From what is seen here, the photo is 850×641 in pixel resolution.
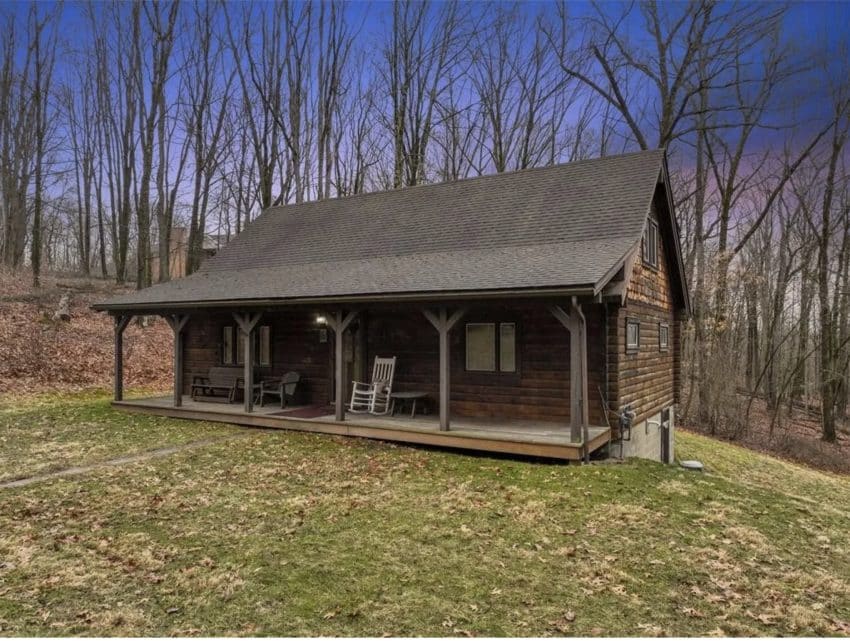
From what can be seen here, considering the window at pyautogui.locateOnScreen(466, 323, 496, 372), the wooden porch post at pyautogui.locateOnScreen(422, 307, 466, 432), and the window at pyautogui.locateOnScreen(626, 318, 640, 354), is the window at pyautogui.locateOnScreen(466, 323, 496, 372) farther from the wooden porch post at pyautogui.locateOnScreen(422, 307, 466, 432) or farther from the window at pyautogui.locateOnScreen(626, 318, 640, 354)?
the window at pyautogui.locateOnScreen(626, 318, 640, 354)

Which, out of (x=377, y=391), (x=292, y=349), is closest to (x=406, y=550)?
(x=377, y=391)

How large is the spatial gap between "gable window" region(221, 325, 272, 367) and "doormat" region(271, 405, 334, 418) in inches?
71.1

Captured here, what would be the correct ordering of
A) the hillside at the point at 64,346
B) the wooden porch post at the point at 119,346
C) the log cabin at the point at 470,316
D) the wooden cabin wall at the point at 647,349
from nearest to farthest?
the log cabin at the point at 470,316, the wooden cabin wall at the point at 647,349, the wooden porch post at the point at 119,346, the hillside at the point at 64,346

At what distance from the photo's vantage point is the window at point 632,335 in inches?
380

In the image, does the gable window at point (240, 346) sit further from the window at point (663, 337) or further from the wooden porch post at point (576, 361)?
the window at point (663, 337)

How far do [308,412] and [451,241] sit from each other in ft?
14.6

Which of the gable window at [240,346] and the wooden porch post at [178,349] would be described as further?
the gable window at [240,346]

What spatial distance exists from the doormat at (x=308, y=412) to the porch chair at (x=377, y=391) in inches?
19.5

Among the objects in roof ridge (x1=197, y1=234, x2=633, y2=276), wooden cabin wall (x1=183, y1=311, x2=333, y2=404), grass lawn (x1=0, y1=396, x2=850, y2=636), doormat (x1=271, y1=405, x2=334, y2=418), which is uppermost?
roof ridge (x1=197, y1=234, x2=633, y2=276)

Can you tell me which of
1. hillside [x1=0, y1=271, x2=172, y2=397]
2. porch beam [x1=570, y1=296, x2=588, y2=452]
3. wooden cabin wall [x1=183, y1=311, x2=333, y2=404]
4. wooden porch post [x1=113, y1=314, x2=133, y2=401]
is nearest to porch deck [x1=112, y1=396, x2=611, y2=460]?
porch beam [x1=570, y1=296, x2=588, y2=452]

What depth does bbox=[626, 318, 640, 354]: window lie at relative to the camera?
9656 mm

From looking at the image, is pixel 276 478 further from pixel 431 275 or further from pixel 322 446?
pixel 431 275

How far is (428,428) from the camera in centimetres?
896

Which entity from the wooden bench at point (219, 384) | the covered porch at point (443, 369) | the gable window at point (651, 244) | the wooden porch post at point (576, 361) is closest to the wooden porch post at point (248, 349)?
the covered porch at point (443, 369)
